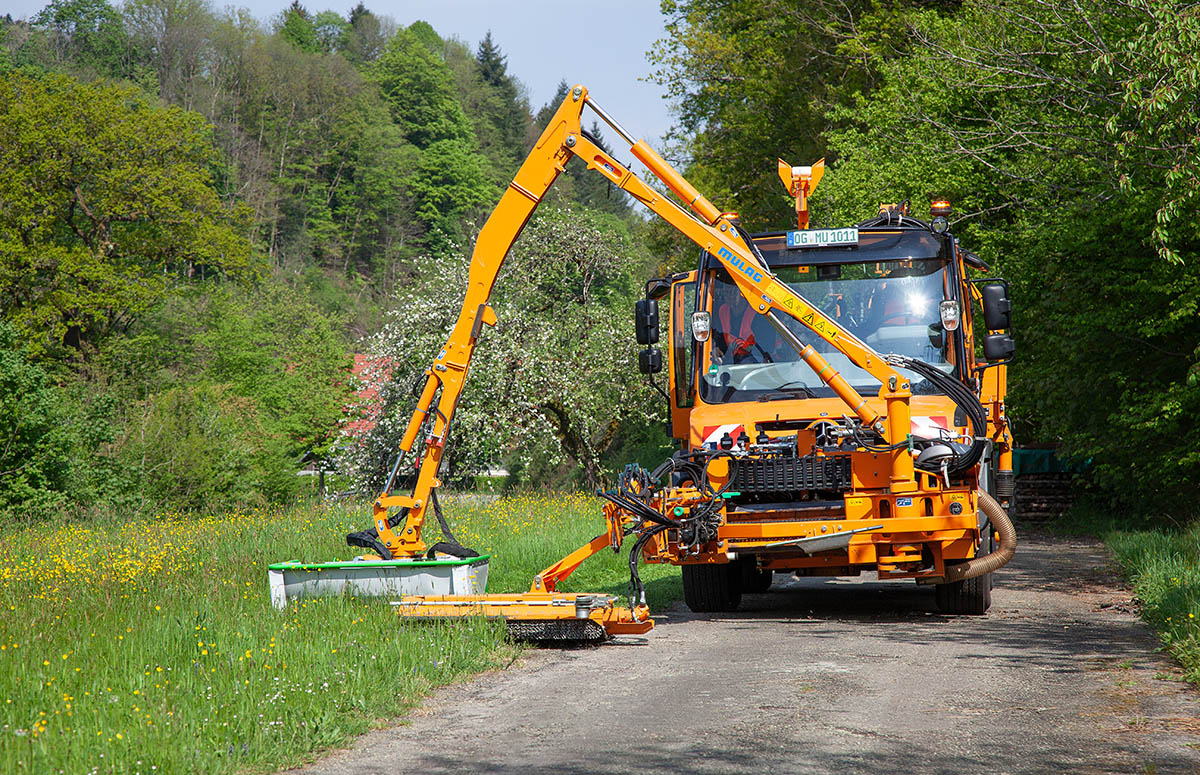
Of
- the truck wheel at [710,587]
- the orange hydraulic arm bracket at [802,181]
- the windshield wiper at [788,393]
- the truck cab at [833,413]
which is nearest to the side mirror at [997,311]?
the truck cab at [833,413]

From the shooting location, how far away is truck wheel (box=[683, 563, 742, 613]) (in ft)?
36.0

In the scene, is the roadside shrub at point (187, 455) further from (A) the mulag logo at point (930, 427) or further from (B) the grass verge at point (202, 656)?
(A) the mulag logo at point (930, 427)

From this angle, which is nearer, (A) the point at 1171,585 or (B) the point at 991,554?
(B) the point at 991,554

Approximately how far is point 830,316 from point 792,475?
1.77m

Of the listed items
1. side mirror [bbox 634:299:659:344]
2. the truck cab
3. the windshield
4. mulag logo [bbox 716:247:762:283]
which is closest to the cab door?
A: the truck cab

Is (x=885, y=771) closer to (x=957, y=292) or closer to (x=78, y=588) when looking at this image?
(x=957, y=292)

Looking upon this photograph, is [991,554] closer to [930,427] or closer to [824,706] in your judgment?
[930,427]

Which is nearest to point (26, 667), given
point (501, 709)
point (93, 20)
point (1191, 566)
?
point (501, 709)

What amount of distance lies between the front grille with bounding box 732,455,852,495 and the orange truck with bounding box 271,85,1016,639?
0.01m

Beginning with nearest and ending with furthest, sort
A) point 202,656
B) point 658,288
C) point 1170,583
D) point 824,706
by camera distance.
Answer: point 824,706 < point 202,656 < point 1170,583 < point 658,288

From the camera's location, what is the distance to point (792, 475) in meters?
9.52

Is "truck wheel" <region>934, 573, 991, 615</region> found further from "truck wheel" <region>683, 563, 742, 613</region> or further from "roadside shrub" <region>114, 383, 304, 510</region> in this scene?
"roadside shrub" <region>114, 383, 304, 510</region>

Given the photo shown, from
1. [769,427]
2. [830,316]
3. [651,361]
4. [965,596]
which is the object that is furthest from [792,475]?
[965,596]

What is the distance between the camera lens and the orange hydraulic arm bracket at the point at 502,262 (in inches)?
376
